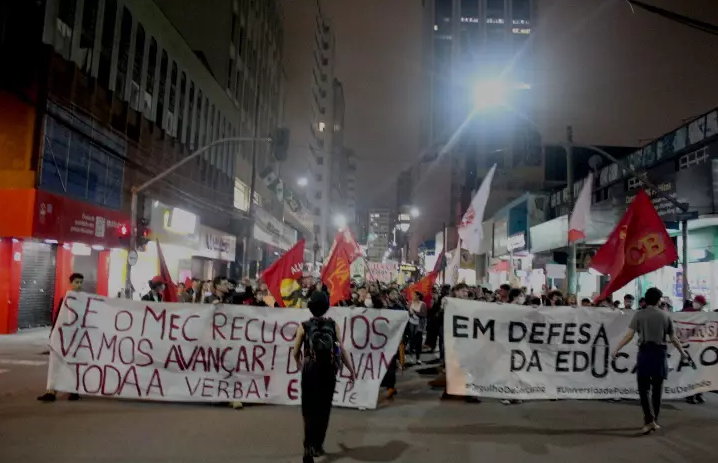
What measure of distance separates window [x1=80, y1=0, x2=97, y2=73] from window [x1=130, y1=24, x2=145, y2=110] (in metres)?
3.89

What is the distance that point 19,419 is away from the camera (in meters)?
7.30

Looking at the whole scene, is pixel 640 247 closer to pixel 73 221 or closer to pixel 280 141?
pixel 280 141

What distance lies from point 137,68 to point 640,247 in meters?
22.8

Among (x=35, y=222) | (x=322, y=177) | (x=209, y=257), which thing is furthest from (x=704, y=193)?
(x=322, y=177)

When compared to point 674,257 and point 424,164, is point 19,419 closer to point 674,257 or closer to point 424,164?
point 674,257

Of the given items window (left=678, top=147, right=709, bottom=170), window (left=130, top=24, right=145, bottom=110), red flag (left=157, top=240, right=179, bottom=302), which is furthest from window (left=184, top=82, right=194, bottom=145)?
window (left=678, top=147, right=709, bottom=170)

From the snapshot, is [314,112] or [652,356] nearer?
[652,356]

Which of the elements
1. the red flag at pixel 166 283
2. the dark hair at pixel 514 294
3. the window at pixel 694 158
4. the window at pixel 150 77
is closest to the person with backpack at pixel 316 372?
the red flag at pixel 166 283

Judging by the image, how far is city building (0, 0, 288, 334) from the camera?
17.8 metres

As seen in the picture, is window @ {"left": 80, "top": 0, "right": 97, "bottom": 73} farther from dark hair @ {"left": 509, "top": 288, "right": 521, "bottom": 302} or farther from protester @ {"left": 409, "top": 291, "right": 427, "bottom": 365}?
dark hair @ {"left": 509, "top": 288, "right": 521, "bottom": 302}

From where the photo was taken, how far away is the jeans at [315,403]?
5.71 metres

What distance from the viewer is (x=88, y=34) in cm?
2127

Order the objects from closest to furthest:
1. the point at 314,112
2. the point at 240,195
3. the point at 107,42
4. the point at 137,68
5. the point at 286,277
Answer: the point at 286,277 → the point at 107,42 → the point at 137,68 → the point at 240,195 → the point at 314,112

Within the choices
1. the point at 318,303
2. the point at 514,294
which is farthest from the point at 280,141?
the point at 318,303
